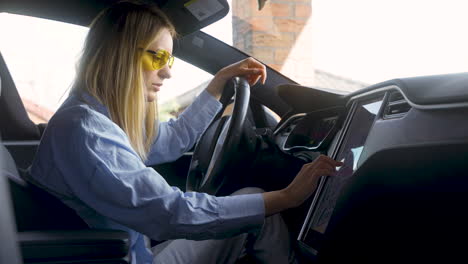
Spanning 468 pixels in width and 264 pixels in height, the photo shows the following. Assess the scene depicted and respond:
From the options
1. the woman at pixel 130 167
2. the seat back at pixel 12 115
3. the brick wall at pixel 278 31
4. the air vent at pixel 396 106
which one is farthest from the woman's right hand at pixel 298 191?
the brick wall at pixel 278 31

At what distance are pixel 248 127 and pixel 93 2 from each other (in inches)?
26.0

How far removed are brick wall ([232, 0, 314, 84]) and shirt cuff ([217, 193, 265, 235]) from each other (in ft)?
6.07

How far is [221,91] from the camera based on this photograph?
1460 millimetres

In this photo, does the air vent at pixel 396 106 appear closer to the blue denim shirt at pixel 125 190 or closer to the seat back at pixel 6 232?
the blue denim shirt at pixel 125 190

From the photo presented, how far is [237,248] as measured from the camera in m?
1.20

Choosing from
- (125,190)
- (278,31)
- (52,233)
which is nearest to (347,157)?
(125,190)

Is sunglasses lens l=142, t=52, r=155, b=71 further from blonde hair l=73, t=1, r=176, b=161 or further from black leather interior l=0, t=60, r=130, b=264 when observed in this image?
black leather interior l=0, t=60, r=130, b=264

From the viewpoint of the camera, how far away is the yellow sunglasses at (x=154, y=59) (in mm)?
1117

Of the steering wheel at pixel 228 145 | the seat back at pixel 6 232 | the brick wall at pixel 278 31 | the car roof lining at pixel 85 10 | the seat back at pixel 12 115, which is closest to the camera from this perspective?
the seat back at pixel 6 232

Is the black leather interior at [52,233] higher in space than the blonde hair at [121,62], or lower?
lower

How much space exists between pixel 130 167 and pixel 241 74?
1.64ft

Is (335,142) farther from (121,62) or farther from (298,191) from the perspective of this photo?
(121,62)

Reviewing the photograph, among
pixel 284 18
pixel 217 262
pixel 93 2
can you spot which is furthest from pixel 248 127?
pixel 284 18

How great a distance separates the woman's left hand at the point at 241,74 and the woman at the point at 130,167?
0.78 feet
